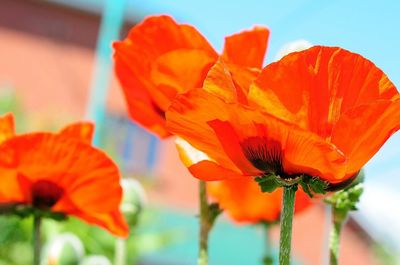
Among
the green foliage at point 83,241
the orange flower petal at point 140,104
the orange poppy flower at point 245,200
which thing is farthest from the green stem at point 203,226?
the green foliage at point 83,241

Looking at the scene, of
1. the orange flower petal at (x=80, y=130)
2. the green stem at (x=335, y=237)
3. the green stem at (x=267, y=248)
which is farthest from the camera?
the green stem at (x=267, y=248)

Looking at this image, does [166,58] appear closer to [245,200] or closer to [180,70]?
[180,70]

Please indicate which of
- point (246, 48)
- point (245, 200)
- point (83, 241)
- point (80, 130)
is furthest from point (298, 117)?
point (83, 241)

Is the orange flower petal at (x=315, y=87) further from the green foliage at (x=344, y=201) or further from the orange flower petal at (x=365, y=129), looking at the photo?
the green foliage at (x=344, y=201)

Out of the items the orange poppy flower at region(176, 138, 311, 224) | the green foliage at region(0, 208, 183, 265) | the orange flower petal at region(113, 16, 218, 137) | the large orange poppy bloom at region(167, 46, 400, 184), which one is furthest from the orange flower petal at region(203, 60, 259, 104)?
the green foliage at region(0, 208, 183, 265)

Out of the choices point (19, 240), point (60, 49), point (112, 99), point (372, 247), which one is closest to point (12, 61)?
point (60, 49)

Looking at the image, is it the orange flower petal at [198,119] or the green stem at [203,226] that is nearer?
the orange flower petal at [198,119]

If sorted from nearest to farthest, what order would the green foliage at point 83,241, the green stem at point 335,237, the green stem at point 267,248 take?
the green stem at point 335,237 < the green stem at point 267,248 < the green foliage at point 83,241

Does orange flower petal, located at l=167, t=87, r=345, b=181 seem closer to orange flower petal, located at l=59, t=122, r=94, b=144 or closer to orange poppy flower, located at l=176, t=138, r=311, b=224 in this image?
orange flower petal, located at l=59, t=122, r=94, b=144

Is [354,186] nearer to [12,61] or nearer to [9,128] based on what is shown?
[9,128]
